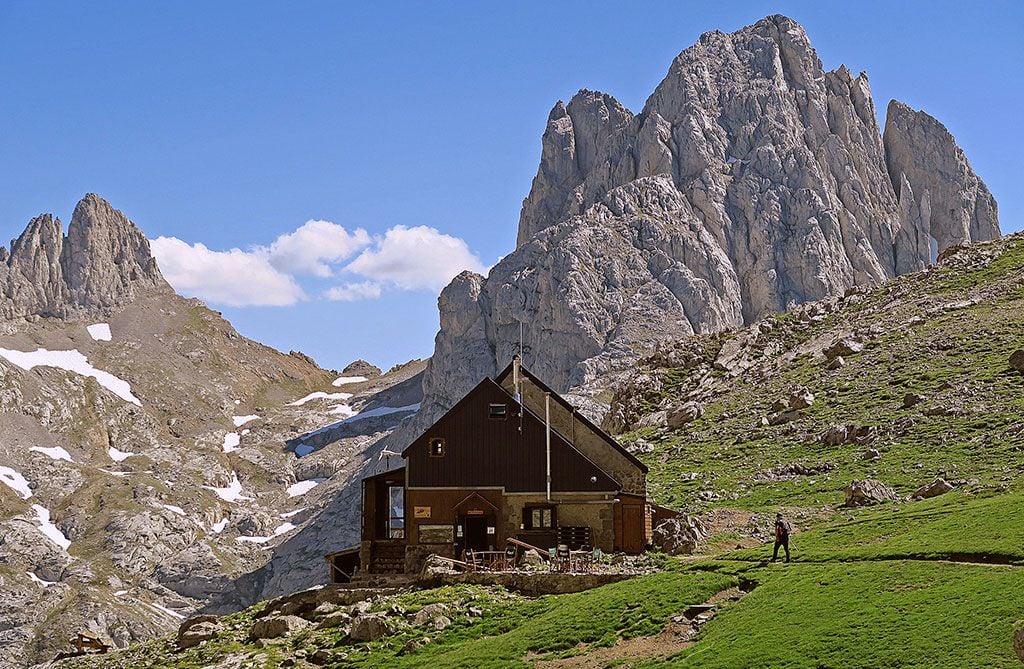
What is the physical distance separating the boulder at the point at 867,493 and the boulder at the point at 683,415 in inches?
1415

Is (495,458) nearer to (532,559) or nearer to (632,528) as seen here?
(532,559)

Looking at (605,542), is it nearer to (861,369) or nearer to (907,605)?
(907,605)

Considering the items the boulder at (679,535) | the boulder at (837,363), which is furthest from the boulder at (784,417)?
the boulder at (679,535)

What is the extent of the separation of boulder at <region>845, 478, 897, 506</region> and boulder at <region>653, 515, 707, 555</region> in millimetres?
7631

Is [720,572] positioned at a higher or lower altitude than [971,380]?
lower

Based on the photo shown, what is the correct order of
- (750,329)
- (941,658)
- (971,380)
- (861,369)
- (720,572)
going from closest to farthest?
(941,658) < (720,572) < (971,380) < (861,369) < (750,329)

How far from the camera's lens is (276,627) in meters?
43.8

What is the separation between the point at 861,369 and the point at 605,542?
4212 cm

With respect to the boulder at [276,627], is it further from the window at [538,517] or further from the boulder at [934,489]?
the boulder at [934,489]

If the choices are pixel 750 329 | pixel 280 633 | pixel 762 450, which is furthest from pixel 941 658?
pixel 750 329

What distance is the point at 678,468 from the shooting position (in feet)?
254

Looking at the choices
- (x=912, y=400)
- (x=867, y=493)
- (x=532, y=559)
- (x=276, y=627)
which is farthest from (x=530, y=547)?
(x=912, y=400)

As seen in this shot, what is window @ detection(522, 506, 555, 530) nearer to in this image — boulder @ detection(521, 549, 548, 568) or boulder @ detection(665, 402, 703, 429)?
boulder @ detection(521, 549, 548, 568)

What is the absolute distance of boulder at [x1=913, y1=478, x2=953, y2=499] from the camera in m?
53.3
